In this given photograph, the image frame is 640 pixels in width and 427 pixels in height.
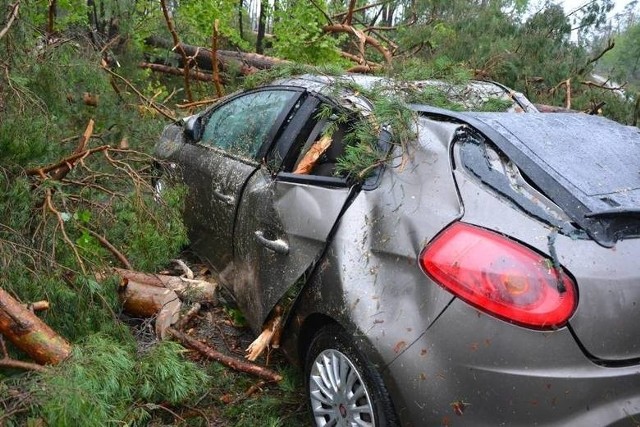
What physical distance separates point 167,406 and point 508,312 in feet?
5.57

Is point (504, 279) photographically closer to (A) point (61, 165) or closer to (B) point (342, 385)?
(B) point (342, 385)

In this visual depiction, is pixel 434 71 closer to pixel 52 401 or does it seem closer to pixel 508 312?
pixel 508 312

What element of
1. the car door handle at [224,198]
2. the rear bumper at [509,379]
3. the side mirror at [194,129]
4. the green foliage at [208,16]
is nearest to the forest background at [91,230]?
the car door handle at [224,198]

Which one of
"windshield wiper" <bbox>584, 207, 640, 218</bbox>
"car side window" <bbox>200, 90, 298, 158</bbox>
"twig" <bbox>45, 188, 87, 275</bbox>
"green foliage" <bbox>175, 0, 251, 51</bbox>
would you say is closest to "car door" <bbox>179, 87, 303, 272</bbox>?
"car side window" <bbox>200, 90, 298, 158</bbox>

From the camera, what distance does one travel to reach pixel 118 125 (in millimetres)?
5594

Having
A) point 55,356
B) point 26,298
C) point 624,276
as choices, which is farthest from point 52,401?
point 624,276

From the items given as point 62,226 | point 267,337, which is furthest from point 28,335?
point 267,337

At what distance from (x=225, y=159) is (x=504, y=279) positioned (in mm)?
2210

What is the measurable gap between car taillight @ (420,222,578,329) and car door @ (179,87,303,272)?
1566 mm

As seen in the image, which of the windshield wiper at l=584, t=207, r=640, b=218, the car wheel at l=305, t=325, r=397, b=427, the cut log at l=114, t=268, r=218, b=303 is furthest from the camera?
the cut log at l=114, t=268, r=218, b=303

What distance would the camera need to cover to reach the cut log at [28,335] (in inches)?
94.4

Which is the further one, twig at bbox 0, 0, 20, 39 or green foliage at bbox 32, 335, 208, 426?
twig at bbox 0, 0, 20, 39

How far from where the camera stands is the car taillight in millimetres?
1772

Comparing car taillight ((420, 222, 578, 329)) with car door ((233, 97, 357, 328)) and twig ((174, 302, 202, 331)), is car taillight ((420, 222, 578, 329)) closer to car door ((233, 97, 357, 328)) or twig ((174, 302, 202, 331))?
car door ((233, 97, 357, 328))
